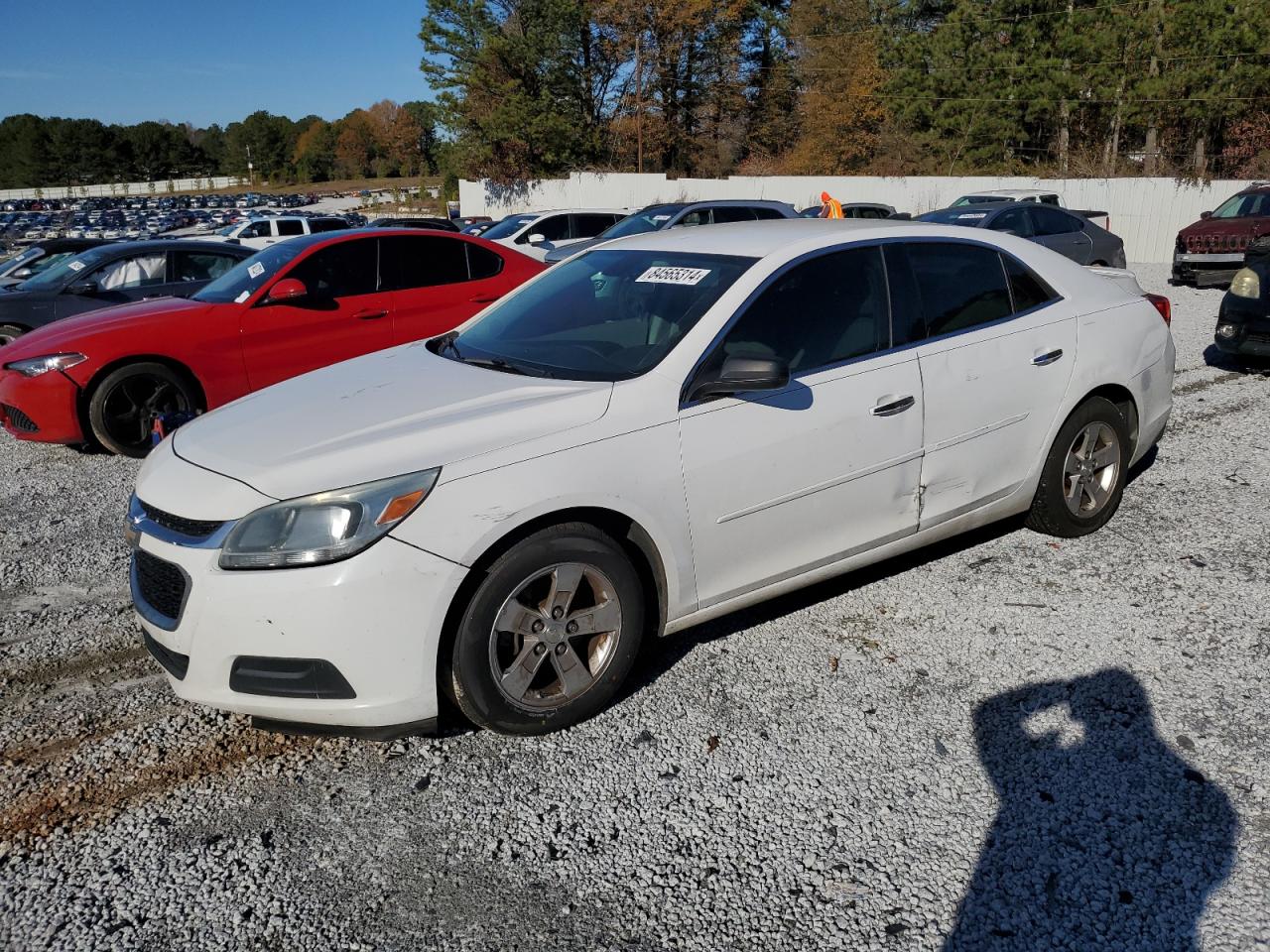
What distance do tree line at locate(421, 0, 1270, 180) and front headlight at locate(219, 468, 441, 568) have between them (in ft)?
109

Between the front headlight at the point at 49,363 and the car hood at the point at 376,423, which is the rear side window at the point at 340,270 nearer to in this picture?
the front headlight at the point at 49,363

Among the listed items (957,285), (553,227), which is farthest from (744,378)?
(553,227)

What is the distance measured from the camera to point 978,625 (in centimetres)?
411

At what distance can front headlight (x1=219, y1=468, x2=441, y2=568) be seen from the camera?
2.89 meters

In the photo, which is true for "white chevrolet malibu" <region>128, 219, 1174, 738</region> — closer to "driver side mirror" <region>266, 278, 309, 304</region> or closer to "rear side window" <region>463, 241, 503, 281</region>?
"driver side mirror" <region>266, 278, 309, 304</region>

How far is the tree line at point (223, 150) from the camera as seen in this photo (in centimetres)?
11356

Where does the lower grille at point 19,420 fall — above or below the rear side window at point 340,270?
below

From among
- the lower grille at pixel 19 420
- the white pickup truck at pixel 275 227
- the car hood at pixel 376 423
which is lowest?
the lower grille at pixel 19 420

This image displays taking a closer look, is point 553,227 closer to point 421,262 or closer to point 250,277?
point 421,262

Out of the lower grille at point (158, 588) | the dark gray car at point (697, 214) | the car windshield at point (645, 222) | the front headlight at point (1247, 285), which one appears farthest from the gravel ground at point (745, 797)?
the dark gray car at point (697, 214)

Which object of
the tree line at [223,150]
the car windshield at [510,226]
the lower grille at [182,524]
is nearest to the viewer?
the lower grille at [182,524]

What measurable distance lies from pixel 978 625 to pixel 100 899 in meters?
3.28

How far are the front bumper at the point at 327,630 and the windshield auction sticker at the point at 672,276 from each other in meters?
1.62

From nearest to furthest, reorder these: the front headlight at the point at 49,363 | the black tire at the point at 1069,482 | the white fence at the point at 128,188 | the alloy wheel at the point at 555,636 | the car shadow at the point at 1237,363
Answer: the alloy wheel at the point at 555,636, the black tire at the point at 1069,482, the front headlight at the point at 49,363, the car shadow at the point at 1237,363, the white fence at the point at 128,188
